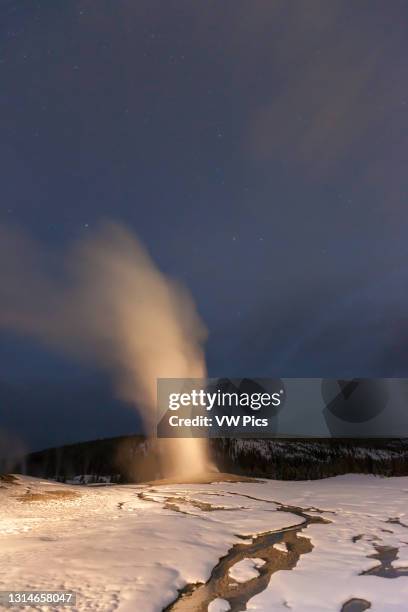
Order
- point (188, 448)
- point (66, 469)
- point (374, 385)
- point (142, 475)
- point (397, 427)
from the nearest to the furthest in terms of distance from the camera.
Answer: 1. point (188, 448)
2. point (142, 475)
3. point (66, 469)
4. point (397, 427)
5. point (374, 385)

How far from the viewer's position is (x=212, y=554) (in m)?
7.66

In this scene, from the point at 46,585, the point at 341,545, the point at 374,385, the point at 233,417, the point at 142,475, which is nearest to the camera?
the point at 46,585

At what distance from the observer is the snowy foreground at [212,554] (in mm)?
5457

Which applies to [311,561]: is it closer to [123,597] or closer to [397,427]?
[123,597]

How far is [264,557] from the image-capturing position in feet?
24.6

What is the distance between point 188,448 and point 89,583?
3190 cm

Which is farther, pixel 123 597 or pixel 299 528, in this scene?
pixel 299 528

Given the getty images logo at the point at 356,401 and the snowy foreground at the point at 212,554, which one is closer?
the snowy foreground at the point at 212,554

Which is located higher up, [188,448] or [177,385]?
[177,385]

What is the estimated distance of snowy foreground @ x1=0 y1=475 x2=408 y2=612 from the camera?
17.9 feet

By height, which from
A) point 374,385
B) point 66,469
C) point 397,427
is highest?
point 374,385

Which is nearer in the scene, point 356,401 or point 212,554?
point 212,554

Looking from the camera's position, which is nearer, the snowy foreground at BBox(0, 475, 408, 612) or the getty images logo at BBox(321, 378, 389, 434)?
the snowy foreground at BBox(0, 475, 408, 612)

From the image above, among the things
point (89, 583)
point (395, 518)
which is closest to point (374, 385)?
point (395, 518)
